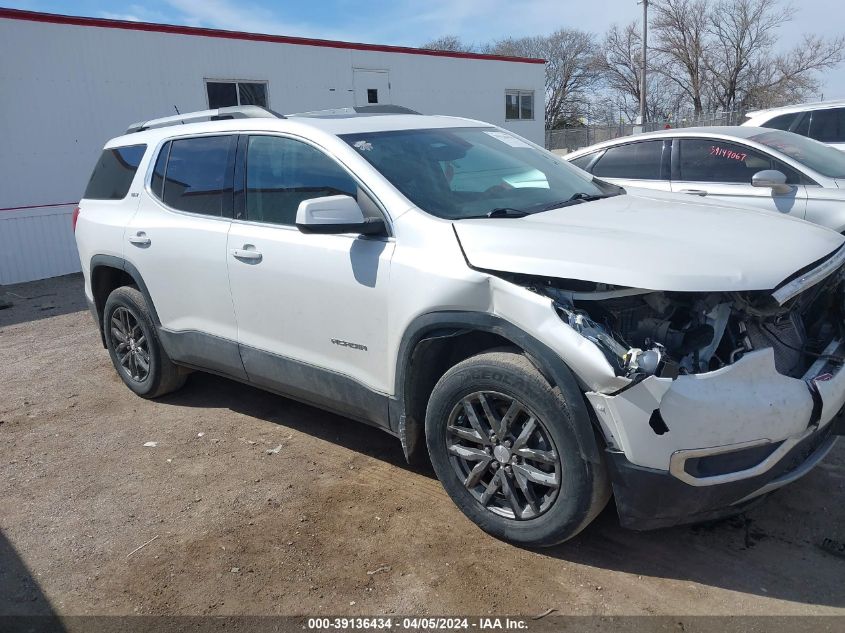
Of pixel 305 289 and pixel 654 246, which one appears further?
pixel 305 289

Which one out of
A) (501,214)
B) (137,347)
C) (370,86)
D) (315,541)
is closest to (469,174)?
(501,214)

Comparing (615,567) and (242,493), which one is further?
(242,493)

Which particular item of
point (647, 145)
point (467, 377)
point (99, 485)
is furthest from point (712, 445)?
point (647, 145)

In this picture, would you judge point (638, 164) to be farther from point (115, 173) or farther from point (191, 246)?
point (115, 173)

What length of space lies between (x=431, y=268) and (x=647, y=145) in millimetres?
4709

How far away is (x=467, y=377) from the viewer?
2984mm

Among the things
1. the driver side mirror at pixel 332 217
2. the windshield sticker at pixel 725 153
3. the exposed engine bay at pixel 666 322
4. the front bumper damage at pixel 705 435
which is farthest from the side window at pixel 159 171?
the windshield sticker at pixel 725 153

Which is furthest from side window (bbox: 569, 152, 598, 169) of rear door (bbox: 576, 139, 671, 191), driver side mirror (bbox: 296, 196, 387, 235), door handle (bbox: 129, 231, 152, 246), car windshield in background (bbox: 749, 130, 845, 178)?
driver side mirror (bbox: 296, 196, 387, 235)

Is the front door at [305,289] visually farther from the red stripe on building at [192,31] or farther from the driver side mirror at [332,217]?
the red stripe on building at [192,31]

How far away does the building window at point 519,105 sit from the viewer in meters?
21.7

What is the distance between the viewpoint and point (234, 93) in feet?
47.4

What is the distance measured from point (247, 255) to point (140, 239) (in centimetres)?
123

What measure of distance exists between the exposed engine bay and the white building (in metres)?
10.5

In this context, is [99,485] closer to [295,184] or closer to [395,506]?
[395,506]
